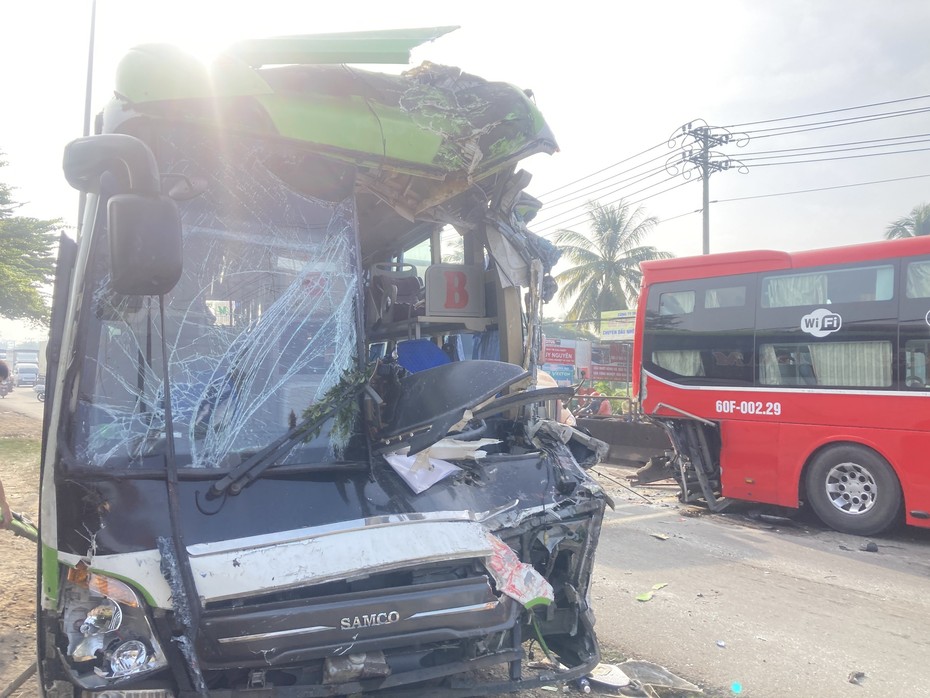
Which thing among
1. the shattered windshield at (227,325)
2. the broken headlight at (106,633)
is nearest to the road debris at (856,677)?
the shattered windshield at (227,325)

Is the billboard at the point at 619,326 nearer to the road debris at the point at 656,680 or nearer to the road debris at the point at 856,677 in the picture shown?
the road debris at the point at 856,677

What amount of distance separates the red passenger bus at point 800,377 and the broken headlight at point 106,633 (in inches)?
333

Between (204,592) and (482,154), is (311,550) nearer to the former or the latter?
(204,592)

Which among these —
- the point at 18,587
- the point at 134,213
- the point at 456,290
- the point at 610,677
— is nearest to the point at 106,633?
the point at 134,213

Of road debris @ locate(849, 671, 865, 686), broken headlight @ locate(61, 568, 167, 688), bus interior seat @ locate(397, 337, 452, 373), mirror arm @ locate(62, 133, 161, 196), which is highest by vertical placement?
mirror arm @ locate(62, 133, 161, 196)

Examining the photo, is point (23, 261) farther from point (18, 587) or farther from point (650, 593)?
point (650, 593)

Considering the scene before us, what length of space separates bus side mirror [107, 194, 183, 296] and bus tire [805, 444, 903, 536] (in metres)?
8.51

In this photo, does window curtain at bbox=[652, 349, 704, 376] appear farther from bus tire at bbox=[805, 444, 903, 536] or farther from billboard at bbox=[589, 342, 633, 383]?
billboard at bbox=[589, 342, 633, 383]

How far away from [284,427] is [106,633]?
3.18 ft

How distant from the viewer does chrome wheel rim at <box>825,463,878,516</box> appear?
848 centimetres

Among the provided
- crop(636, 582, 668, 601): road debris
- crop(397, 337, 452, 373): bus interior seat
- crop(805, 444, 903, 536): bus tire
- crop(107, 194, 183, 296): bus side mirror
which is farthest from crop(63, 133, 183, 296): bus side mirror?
crop(805, 444, 903, 536): bus tire

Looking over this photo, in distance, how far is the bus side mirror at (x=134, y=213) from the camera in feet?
7.66

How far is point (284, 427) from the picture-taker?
289 cm

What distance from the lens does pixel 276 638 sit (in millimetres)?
2211
